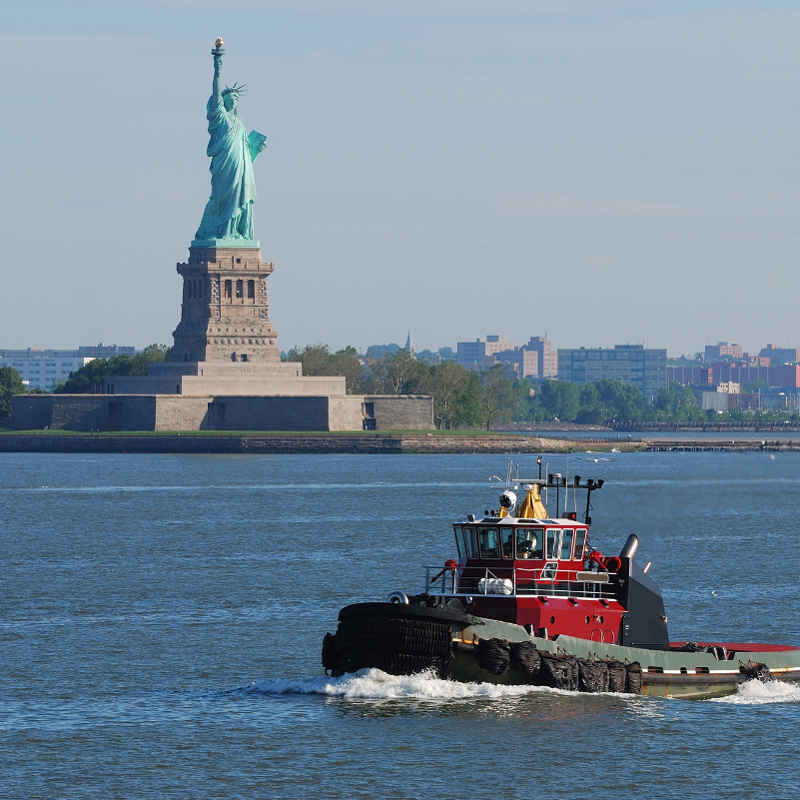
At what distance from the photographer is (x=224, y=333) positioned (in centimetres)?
16850

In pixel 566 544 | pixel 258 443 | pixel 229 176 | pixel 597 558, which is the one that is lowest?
pixel 597 558

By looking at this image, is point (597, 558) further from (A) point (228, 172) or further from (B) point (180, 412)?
(A) point (228, 172)

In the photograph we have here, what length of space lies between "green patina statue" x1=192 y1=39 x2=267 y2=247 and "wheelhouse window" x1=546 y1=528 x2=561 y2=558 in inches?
5092

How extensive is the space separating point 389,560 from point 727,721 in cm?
3033

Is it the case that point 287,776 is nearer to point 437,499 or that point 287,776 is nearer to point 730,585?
point 730,585

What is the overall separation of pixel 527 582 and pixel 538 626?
1.07 m

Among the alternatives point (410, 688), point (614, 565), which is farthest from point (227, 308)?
point (410, 688)

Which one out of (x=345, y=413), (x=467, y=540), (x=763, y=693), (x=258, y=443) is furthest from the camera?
(x=345, y=413)

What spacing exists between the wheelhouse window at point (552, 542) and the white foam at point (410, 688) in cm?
311

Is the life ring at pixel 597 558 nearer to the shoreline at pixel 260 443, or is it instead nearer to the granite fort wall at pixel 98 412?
the shoreline at pixel 260 443

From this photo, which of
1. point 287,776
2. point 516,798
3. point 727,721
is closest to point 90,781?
point 287,776

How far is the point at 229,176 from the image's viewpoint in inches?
6639

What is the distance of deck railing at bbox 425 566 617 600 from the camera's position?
40188 millimetres

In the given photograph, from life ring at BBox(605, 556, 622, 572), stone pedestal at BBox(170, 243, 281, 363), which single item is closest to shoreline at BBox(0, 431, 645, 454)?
stone pedestal at BBox(170, 243, 281, 363)
